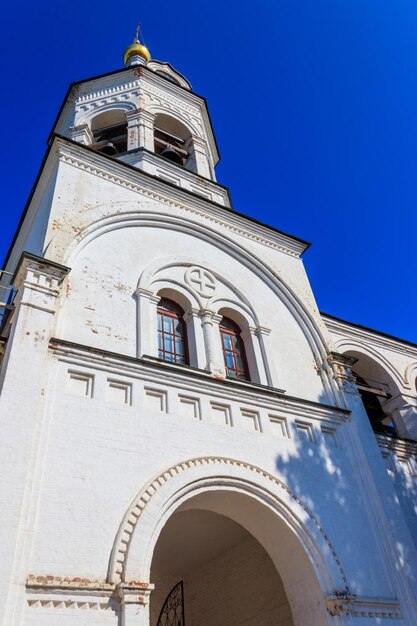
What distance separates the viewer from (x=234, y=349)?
35.2 feet

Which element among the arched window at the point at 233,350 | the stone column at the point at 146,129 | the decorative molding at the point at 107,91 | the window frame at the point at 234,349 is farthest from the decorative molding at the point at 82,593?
the decorative molding at the point at 107,91

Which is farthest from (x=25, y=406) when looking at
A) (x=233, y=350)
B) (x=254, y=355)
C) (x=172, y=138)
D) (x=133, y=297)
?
(x=172, y=138)

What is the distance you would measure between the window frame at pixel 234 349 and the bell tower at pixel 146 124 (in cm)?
483

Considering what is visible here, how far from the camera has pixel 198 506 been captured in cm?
825

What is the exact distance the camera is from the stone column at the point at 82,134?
14328mm

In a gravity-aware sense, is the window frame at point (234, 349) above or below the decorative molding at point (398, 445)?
above

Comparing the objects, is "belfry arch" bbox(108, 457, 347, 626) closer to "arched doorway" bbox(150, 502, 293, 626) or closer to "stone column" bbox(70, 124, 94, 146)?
"arched doorway" bbox(150, 502, 293, 626)

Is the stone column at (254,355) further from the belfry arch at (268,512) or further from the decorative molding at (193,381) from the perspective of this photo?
the belfry arch at (268,512)

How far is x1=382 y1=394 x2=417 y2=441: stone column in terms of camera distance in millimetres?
12827

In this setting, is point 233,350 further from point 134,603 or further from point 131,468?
point 134,603

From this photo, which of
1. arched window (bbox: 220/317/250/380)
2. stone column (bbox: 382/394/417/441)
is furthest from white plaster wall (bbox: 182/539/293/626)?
stone column (bbox: 382/394/417/441)

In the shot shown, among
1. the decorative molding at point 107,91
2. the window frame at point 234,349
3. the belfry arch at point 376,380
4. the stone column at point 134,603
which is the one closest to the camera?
→ the stone column at point 134,603

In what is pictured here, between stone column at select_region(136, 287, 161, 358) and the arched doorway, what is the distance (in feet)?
10.0

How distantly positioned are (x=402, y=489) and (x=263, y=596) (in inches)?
136
